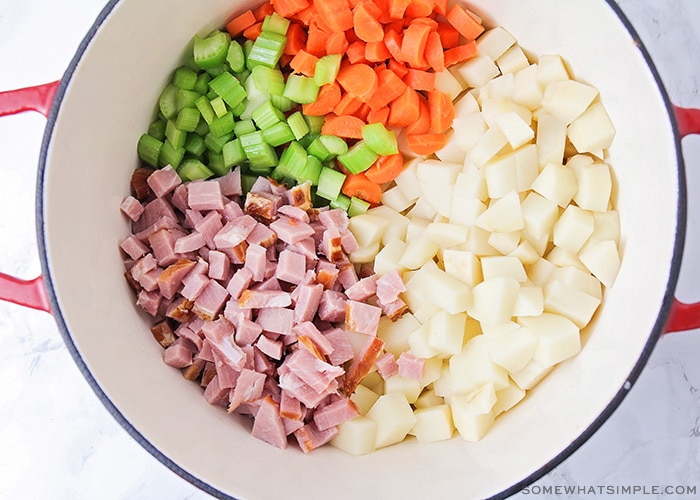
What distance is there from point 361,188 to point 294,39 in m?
0.37

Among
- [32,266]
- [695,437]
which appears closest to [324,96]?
[32,266]

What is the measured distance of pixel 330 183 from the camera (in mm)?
1590

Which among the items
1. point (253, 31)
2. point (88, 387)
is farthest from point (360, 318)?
point (88, 387)

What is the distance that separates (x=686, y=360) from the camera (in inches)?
68.7

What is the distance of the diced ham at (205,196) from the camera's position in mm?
1478

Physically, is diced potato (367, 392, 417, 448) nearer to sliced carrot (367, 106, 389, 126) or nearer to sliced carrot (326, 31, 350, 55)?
sliced carrot (367, 106, 389, 126)

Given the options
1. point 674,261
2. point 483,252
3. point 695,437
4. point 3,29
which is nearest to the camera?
point 674,261

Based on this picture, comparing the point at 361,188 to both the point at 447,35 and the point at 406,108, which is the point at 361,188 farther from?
the point at 447,35

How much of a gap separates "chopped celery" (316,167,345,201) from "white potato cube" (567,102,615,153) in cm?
53

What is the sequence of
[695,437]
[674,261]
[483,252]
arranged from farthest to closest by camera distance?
[695,437], [483,252], [674,261]

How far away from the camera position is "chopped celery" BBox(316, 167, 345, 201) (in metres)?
1.59

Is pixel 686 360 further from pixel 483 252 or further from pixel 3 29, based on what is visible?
pixel 3 29

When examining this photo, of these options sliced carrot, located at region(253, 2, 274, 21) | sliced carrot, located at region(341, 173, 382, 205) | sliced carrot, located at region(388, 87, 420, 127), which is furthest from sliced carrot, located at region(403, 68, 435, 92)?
sliced carrot, located at region(253, 2, 274, 21)

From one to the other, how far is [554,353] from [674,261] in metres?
0.29
